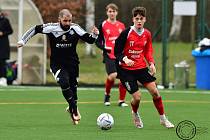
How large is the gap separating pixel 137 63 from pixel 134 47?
280 mm

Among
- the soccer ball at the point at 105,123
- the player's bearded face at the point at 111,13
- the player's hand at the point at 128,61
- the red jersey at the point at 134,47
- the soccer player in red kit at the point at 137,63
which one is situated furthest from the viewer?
the player's bearded face at the point at 111,13

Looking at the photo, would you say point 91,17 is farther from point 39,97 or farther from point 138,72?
point 138,72

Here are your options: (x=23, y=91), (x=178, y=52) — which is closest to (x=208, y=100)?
(x=23, y=91)

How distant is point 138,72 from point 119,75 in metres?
0.36

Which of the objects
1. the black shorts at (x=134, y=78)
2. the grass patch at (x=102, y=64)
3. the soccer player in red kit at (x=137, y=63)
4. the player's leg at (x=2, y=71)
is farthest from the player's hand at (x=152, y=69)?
the grass patch at (x=102, y=64)

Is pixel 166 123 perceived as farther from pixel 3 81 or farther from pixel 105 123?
pixel 3 81

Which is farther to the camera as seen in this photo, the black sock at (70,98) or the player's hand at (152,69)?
the black sock at (70,98)

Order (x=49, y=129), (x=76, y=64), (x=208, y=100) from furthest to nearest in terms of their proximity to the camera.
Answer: (x=208, y=100)
(x=76, y=64)
(x=49, y=129)

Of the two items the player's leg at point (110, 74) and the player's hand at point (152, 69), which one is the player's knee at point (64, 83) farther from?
the player's leg at point (110, 74)

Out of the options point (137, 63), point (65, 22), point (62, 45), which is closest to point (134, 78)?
point (137, 63)

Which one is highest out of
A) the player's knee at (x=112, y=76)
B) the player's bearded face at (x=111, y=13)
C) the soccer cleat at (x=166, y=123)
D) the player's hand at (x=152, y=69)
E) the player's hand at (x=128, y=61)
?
the player's bearded face at (x=111, y=13)

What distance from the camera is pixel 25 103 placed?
17.1 metres

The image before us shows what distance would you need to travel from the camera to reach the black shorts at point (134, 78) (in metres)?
12.8

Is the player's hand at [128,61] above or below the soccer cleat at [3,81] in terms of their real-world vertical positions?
above
